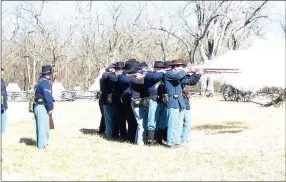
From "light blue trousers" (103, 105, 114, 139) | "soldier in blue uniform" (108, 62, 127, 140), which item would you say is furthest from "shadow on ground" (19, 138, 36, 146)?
"soldier in blue uniform" (108, 62, 127, 140)

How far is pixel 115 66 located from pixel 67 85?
4464 centimetres

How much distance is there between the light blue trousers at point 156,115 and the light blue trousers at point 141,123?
185 mm

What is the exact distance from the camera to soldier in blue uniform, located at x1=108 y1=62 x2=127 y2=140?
9.66 metres

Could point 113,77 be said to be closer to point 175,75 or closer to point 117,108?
point 117,108

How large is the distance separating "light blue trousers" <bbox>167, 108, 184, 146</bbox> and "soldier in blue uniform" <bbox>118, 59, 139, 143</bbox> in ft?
3.73

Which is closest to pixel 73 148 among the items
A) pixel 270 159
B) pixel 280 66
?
pixel 270 159

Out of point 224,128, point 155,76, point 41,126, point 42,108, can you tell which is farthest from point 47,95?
point 224,128

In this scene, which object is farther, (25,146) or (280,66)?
(280,66)

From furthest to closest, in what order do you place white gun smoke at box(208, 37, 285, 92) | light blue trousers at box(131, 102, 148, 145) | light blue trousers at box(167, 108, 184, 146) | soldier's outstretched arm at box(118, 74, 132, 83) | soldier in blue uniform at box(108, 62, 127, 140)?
white gun smoke at box(208, 37, 285, 92)
soldier in blue uniform at box(108, 62, 127, 140)
soldier's outstretched arm at box(118, 74, 132, 83)
light blue trousers at box(131, 102, 148, 145)
light blue trousers at box(167, 108, 184, 146)

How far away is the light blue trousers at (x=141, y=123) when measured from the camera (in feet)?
29.4

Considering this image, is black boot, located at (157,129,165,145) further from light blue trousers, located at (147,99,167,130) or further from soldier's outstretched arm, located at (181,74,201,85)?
soldier's outstretched arm, located at (181,74,201,85)

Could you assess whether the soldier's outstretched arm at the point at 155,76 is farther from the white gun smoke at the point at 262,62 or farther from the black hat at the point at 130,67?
the white gun smoke at the point at 262,62

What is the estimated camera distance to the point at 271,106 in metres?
23.0

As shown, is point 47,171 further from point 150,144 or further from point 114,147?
point 150,144
